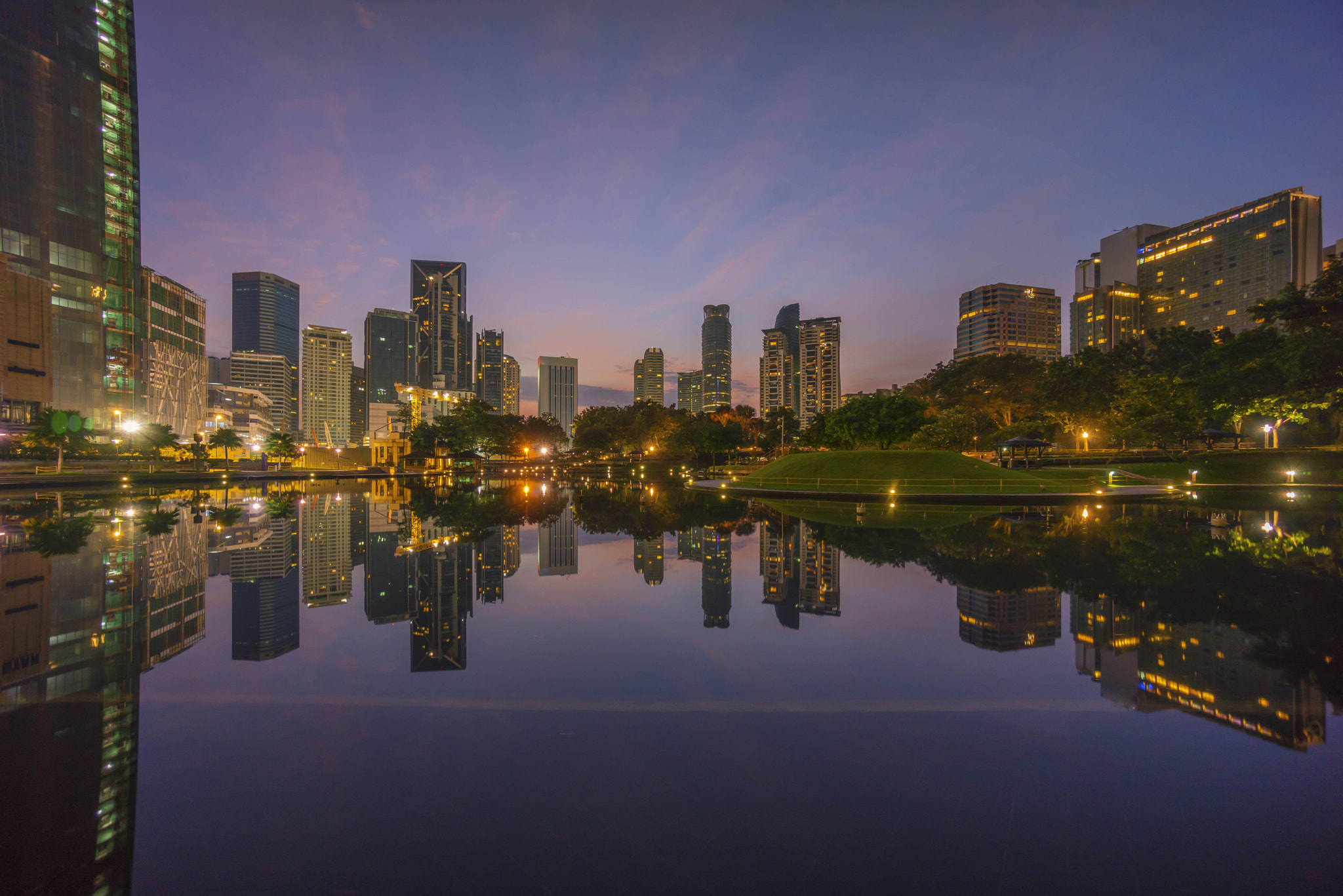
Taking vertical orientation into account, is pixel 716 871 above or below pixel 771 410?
below

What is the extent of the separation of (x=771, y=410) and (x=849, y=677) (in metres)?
114

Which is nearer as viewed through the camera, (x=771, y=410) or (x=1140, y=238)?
(x=771, y=410)

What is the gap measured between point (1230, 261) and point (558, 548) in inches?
8000

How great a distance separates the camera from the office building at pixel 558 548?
564 inches

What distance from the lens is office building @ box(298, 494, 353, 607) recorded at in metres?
11.6

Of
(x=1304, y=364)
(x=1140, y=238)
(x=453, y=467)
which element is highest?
(x=1140, y=238)

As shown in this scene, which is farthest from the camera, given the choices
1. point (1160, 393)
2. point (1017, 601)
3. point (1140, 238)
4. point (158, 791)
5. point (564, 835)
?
point (1140, 238)

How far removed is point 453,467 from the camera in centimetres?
8175

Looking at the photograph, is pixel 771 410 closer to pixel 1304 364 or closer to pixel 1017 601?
pixel 1304 364

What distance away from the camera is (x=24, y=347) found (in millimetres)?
75188

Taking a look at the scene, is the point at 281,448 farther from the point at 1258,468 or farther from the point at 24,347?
the point at 1258,468

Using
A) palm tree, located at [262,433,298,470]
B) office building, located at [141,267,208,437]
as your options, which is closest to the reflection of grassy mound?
palm tree, located at [262,433,298,470]

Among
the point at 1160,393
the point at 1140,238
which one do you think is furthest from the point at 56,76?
the point at 1140,238

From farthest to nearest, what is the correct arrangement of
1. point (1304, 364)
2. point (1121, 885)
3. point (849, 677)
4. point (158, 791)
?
point (1304, 364) < point (849, 677) < point (158, 791) < point (1121, 885)
